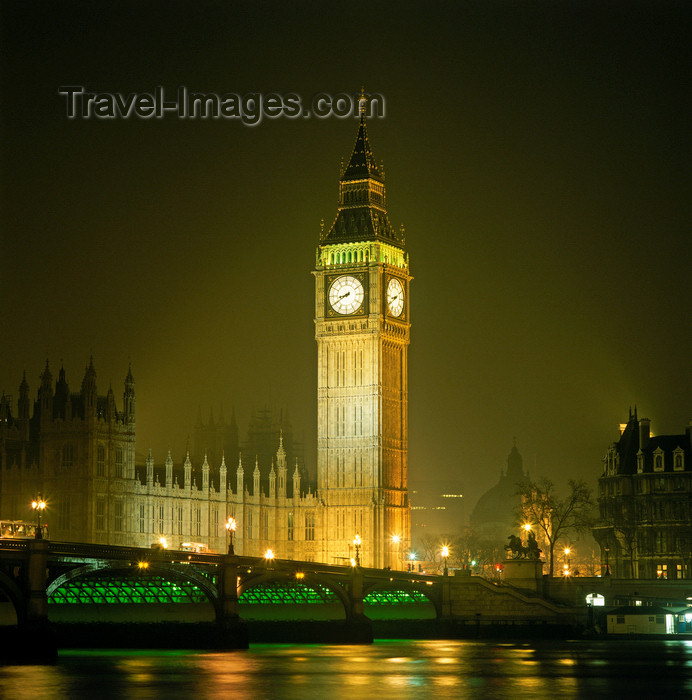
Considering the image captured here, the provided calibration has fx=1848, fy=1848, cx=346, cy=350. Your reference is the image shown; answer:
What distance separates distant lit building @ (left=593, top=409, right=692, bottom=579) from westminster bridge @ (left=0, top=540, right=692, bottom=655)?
970 cm

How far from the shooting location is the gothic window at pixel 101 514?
396 ft

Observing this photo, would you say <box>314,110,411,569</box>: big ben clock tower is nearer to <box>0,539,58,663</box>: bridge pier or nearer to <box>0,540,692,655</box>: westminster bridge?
<box>0,540,692,655</box>: westminster bridge

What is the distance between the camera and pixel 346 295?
478ft

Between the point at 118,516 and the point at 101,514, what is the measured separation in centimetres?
204

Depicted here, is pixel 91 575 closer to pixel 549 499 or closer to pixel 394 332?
pixel 549 499

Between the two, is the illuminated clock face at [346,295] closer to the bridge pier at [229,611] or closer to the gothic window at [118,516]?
the gothic window at [118,516]

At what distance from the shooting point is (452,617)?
376 feet

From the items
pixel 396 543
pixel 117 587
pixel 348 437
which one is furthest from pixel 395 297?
pixel 117 587

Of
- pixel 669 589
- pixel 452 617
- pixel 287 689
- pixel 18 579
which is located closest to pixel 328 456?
pixel 452 617

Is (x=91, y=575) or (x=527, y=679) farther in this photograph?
(x=91, y=575)

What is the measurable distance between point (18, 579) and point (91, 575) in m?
9.51

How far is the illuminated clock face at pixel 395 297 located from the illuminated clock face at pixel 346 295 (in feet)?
8.48

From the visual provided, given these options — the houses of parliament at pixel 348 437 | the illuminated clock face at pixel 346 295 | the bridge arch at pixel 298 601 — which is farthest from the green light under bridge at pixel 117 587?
the illuminated clock face at pixel 346 295

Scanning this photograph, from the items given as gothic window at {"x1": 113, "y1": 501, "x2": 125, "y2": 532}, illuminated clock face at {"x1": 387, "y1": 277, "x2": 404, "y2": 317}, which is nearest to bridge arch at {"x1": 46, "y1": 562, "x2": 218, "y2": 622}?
gothic window at {"x1": 113, "y1": 501, "x2": 125, "y2": 532}
